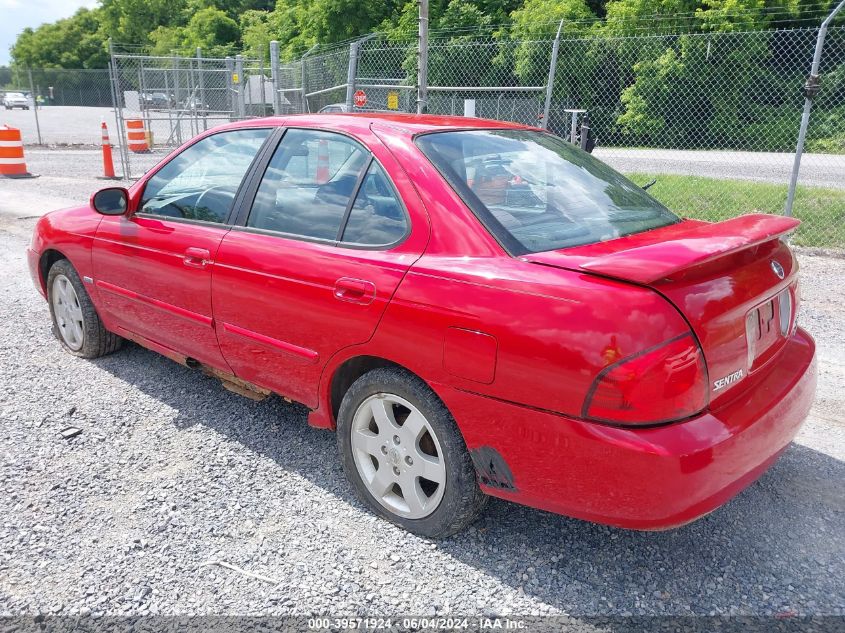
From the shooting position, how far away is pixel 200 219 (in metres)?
3.68

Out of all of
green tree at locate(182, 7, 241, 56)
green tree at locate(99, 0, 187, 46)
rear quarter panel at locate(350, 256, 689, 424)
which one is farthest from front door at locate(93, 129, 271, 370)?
green tree at locate(99, 0, 187, 46)

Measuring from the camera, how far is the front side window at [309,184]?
10.1 feet

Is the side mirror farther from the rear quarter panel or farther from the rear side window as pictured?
the rear quarter panel

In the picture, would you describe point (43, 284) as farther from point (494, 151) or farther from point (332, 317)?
point (494, 151)

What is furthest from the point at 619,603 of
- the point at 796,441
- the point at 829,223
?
the point at 829,223

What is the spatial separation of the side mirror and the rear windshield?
204 cm

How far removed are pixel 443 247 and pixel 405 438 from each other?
78 centimetres

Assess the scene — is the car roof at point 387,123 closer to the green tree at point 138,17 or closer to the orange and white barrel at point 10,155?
the orange and white barrel at point 10,155

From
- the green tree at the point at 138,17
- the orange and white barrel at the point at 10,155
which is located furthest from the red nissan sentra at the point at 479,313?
the green tree at the point at 138,17

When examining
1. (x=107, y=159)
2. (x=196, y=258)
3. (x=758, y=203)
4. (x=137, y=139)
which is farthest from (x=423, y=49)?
(x=137, y=139)

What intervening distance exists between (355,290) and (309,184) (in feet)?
2.40

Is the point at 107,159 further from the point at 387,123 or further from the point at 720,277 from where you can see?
the point at 720,277

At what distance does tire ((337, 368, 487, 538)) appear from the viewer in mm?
2646

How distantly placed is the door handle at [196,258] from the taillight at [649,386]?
2.13 meters
